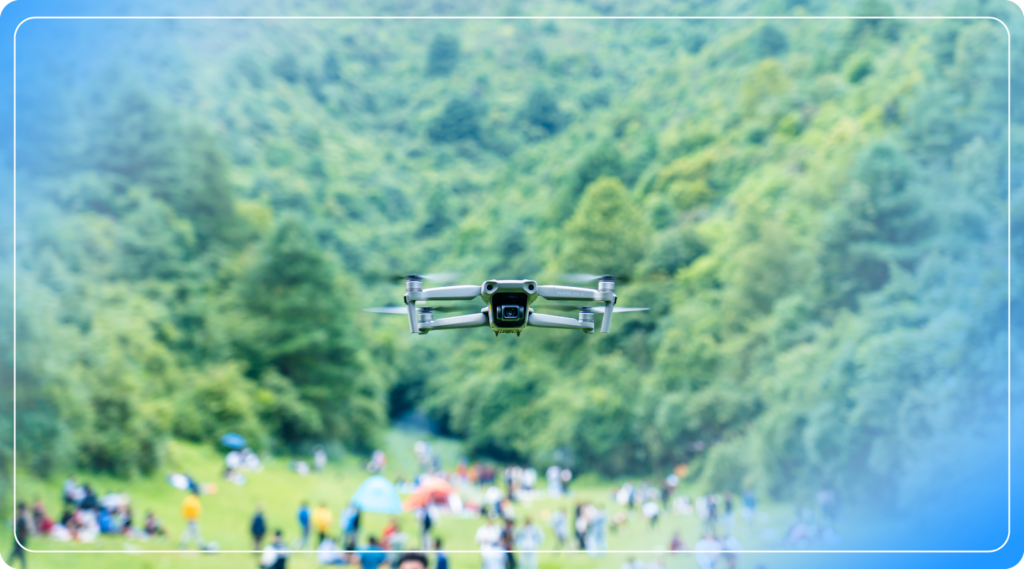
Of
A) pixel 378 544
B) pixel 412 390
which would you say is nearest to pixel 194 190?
pixel 412 390

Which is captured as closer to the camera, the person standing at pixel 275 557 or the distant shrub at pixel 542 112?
the person standing at pixel 275 557

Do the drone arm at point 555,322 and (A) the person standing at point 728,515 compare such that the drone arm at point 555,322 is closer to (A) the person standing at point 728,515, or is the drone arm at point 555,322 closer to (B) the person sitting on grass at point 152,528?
(B) the person sitting on grass at point 152,528

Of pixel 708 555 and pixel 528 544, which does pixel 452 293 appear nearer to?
pixel 528 544

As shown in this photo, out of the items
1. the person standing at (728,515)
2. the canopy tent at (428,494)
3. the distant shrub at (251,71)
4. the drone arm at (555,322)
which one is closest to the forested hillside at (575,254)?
the distant shrub at (251,71)

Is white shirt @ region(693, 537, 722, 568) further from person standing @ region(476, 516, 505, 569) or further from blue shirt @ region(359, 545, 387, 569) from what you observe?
blue shirt @ region(359, 545, 387, 569)

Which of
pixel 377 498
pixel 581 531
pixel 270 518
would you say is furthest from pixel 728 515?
pixel 270 518

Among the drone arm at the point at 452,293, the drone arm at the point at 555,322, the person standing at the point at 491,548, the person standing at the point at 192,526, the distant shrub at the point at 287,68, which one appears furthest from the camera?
the distant shrub at the point at 287,68
